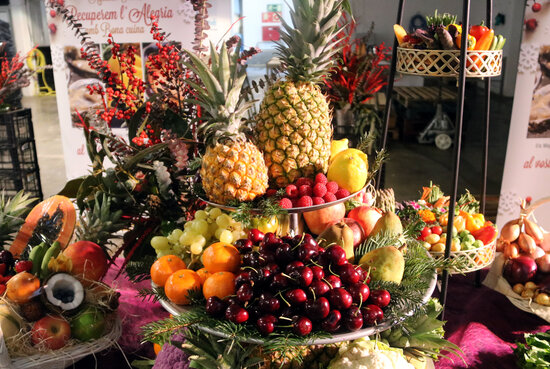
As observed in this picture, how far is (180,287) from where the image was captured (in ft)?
3.61

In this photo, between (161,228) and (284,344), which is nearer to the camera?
(284,344)

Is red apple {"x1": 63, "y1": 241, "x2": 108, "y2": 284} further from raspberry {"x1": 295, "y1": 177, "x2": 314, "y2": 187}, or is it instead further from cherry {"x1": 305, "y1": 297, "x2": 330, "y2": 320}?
cherry {"x1": 305, "y1": 297, "x2": 330, "y2": 320}

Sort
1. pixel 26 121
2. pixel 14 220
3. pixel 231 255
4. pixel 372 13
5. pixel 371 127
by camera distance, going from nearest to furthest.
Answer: pixel 231 255 < pixel 14 220 < pixel 26 121 < pixel 371 127 < pixel 372 13

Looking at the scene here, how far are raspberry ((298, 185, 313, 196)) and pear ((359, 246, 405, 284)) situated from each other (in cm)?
24

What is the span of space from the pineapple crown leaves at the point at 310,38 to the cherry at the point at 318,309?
0.70 metres

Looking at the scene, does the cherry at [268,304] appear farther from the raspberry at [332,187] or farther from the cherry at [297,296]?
the raspberry at [332,187]

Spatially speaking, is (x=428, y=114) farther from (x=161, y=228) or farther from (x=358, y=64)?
(x=161, y=228)

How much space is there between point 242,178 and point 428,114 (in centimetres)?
611

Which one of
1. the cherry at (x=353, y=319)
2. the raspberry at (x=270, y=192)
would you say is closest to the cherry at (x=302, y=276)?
the cherry at (x=353, y=319)

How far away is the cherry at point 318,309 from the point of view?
954mm

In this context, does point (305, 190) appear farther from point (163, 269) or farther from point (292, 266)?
point (163, 269)

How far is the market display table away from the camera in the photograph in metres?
1.60

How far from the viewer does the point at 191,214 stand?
1.64 metres

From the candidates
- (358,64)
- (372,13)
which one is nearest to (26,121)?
(358,64)
